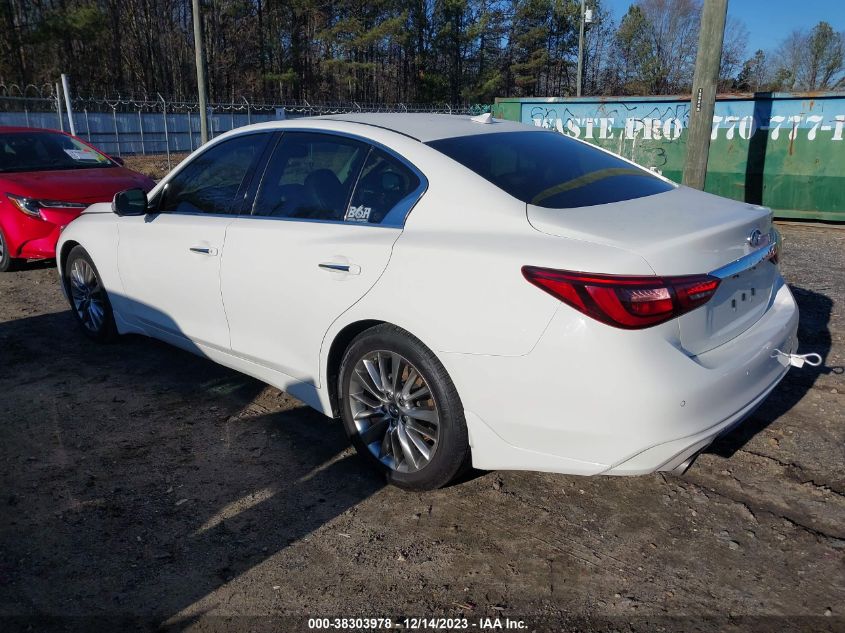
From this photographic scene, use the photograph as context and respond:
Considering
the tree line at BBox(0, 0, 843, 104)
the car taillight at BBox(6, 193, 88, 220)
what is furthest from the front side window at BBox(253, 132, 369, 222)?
the tree line at BBox(0, 0, 843, 104)

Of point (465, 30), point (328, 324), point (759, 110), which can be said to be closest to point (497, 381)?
point (328, 324)

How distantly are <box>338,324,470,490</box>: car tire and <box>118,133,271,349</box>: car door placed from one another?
1072 millimetres

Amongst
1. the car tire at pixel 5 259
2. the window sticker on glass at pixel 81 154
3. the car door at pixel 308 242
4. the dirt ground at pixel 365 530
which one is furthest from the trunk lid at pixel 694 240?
the window sticker on glass at pixel 81 154

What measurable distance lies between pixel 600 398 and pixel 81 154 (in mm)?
7821

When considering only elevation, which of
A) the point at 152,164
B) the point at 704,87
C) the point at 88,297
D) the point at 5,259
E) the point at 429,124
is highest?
the point at 704,87

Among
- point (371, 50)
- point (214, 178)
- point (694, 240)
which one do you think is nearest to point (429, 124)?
point (214, 178)

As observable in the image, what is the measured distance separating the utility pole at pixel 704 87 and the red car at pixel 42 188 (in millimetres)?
6069

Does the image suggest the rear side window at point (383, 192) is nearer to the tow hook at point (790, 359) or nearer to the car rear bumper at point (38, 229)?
the tow hook at point (790, 359)

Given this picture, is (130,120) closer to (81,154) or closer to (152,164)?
(152,164)

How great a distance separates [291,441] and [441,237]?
1.54 meters

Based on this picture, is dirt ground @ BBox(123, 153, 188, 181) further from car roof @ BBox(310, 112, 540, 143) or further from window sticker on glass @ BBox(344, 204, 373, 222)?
window sticker on glass @ BBox(344, 204, 373, 222)

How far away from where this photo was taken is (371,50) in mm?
48094

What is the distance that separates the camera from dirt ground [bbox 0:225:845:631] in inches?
98.1

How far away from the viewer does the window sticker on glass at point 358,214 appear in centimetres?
327
